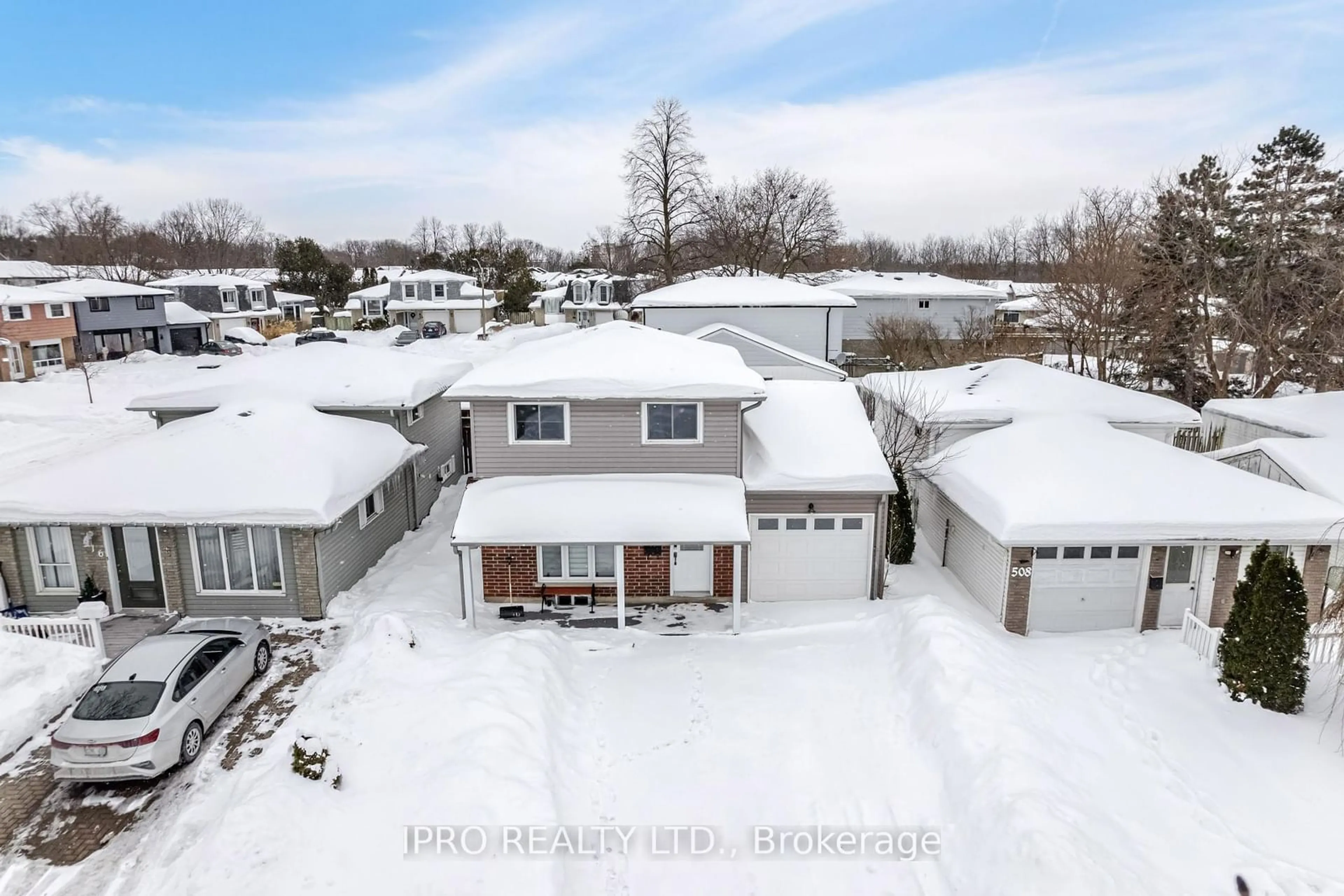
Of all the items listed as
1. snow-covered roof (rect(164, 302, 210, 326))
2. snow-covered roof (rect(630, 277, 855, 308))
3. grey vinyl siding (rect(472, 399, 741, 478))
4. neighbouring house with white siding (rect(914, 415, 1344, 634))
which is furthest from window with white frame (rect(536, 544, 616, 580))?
snow-covered roof (rect(164, 302, 210, 326))

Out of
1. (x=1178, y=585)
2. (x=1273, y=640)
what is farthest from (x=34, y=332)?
(x=1273, y=640)

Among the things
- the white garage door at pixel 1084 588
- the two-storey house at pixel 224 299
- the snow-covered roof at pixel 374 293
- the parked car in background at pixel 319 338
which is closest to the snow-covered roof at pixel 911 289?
the parked car in background at pixel 319 338

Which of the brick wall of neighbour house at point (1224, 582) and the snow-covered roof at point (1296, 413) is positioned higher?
the snow-covered roof at point (1296, 413)

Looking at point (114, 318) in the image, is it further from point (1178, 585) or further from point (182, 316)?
point (1178, 585)

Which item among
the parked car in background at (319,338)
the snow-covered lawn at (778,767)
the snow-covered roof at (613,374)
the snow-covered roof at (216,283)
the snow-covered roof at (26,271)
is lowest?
the snow-covered lawn at (778,767)

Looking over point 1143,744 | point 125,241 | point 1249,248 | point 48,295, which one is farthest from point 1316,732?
point 125,241

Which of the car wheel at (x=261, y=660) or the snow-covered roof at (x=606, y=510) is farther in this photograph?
the snow-covered roof at (x=606, y=510)

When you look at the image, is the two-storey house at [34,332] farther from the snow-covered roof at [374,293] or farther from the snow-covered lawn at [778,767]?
the snow-covered lawn at [778,767]
